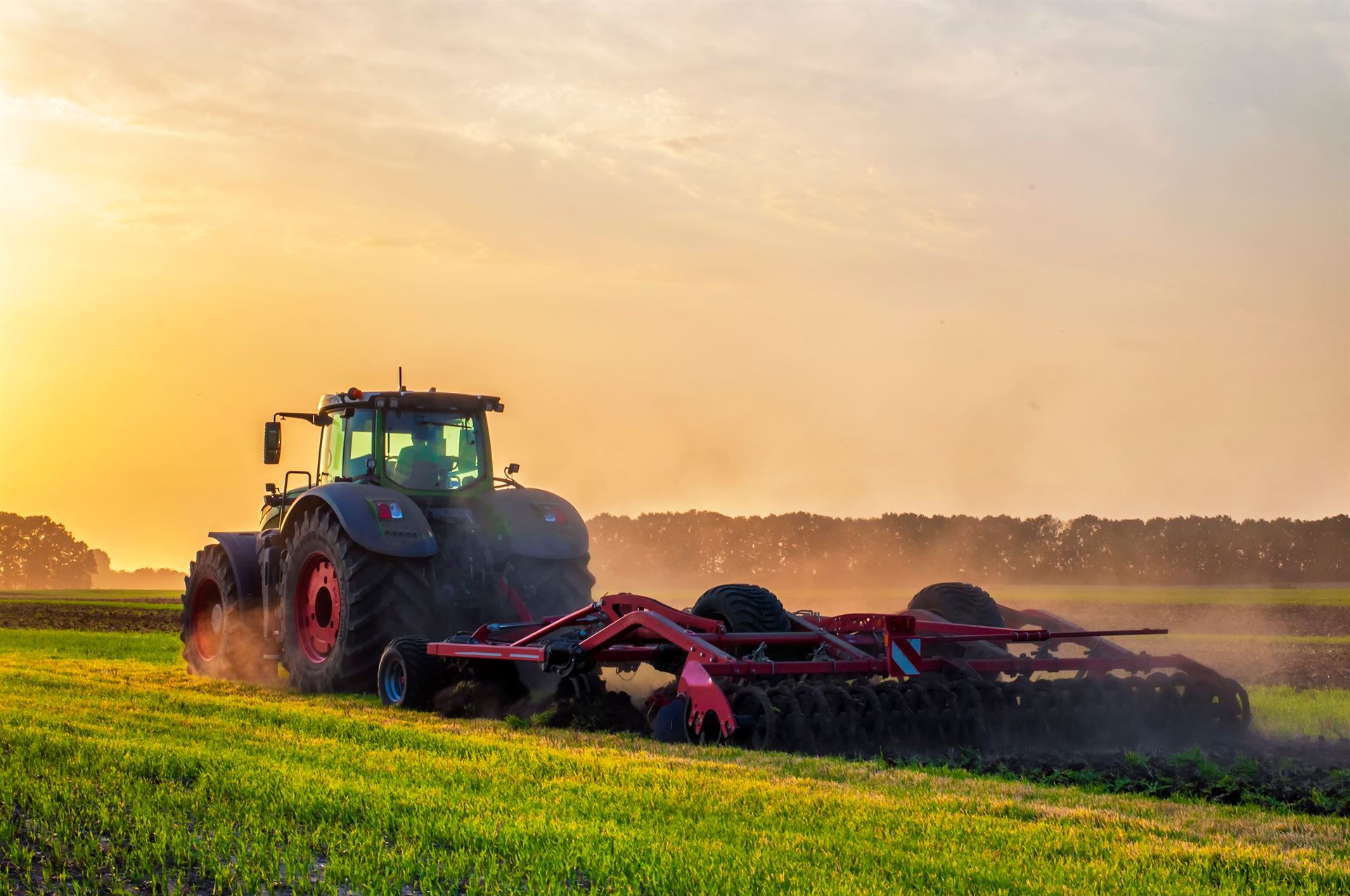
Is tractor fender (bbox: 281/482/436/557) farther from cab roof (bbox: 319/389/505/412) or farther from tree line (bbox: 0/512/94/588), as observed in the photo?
tree line (bbox: 0/512/94/588)

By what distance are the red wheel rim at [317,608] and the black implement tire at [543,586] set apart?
166cm

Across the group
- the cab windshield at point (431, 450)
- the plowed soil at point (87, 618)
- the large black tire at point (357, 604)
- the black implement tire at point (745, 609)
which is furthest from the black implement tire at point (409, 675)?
the plowed soil at point (87, 618)

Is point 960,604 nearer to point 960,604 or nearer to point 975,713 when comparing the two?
point 960,604

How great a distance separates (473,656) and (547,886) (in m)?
6.13

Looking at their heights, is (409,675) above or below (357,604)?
below

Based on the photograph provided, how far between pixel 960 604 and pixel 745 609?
3045mm

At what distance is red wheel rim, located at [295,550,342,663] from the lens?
12.8 meters

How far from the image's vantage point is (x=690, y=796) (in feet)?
21.9

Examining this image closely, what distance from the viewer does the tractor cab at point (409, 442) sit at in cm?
1330

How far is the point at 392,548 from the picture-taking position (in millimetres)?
12070

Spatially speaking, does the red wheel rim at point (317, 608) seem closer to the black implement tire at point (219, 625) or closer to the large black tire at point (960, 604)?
the black implement tire at point (219, 625)

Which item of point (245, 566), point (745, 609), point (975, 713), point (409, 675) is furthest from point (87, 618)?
point (975, 713)

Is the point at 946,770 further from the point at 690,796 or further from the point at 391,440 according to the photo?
the point at 391,440

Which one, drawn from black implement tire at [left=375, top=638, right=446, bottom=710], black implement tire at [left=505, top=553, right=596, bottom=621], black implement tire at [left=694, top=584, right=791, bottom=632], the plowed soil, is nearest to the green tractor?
black implement tire at [left=505, top=553, right=596, bottom=621]
